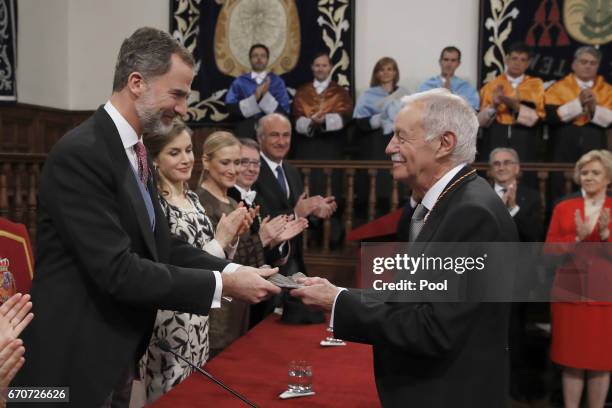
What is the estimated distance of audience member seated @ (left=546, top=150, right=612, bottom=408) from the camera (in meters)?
3.85

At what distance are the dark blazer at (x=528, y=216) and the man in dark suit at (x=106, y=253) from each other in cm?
312

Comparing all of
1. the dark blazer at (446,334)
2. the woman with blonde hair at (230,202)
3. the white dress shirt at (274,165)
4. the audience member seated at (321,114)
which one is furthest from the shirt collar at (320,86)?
the dark blazer at (446,334)

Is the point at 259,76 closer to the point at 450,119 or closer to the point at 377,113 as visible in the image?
the point at 377,113

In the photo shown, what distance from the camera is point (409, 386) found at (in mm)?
1621

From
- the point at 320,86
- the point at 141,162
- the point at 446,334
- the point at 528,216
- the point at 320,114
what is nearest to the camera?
the point at 446,334

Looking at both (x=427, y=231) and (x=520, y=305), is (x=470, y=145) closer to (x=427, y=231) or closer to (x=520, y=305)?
(x=427, y=231)

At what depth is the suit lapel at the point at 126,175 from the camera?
171 cm

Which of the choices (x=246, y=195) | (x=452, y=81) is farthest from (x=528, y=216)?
(x=452, y=81)

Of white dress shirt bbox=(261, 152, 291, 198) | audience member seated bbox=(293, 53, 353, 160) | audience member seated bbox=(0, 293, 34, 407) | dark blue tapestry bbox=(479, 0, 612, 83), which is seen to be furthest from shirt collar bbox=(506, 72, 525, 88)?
audience member seated bbox=(0, 293, 34, 407)

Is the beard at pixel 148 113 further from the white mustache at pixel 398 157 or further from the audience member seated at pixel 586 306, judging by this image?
the audience member seated at pixel 586 306

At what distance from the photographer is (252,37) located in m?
7.78

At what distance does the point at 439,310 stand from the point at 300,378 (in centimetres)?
68

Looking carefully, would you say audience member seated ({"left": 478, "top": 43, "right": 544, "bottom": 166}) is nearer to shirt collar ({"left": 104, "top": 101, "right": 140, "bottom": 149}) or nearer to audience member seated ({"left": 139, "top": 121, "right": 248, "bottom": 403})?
audience member seated ({"left": 139, "top": 121, "right": 248, "bottom": 403})

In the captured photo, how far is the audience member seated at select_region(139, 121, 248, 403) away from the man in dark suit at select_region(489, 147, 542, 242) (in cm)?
229
